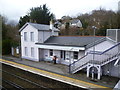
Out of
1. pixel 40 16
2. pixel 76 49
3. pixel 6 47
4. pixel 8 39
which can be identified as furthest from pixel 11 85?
pixel 40 16

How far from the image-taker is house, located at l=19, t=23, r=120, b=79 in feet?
34.9

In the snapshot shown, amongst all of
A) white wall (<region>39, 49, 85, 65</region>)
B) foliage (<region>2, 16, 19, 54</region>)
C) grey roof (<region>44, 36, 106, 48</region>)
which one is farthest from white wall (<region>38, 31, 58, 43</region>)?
foliage (<region>2, 16, 19, 54</region>)

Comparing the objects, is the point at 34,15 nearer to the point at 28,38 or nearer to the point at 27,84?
the point at 28,38

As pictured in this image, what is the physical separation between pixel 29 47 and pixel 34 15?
19.3 meters

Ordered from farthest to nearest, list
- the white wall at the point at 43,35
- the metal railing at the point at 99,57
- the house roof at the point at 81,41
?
the white wall at the point at 43,35
the house roof at the point at 81,41
the metal railing at the point at 99,57

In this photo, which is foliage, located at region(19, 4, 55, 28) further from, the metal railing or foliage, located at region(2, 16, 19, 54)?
the metal railing

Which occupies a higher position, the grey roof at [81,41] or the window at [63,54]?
the grey roof at [81,41]

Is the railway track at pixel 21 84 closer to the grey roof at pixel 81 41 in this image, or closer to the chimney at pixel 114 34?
the grey roof at pixel 81 41

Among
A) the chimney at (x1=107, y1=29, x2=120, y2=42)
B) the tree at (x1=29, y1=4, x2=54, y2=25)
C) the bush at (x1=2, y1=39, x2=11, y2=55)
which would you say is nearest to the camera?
the chimney at (x1=107, y1=29, x2=120, y2=42)

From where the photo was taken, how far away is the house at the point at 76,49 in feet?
34.9

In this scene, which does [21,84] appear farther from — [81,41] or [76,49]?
[81,41]

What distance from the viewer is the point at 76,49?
13.0m

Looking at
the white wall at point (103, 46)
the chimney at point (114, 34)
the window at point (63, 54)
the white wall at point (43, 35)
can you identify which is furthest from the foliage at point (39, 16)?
the chimney at point (114, 34)

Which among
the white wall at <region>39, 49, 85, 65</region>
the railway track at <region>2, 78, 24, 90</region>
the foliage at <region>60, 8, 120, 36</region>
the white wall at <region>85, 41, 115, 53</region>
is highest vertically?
the foliage at <region>60, 8, 120, 36</region>
